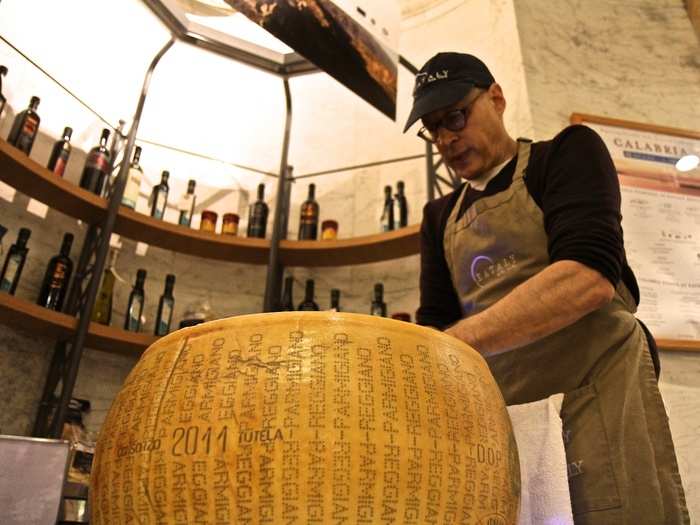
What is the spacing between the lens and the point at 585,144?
0.90 metres

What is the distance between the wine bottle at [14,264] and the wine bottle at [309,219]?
109cm

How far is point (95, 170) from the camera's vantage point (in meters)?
2.27

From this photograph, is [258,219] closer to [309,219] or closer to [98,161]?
[309,219]

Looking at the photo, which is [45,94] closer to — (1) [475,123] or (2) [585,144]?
(1) [475,123]

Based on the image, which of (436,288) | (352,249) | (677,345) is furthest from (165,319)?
(677,345)

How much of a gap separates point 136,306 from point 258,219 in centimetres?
64

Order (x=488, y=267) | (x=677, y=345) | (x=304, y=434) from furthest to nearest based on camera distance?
(x=677, y=345) → (x=488, y=267) → (x=304, y=434)

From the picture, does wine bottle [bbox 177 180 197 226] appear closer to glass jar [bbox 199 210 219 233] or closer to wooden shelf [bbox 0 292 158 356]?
glass jar [bbox 199 210 219 233]

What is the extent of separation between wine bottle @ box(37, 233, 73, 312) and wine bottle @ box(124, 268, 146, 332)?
0.82 ft

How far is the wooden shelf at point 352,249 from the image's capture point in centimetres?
226

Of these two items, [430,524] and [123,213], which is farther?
[123,213]

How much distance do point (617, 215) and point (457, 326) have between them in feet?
0.99

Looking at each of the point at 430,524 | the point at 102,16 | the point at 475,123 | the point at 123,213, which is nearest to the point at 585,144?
the point at 475,123

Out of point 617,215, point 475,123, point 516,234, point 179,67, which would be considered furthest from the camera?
point 179,67
